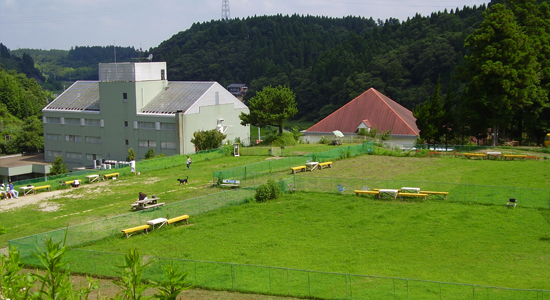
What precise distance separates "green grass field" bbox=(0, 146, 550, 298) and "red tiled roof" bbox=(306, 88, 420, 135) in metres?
26.1

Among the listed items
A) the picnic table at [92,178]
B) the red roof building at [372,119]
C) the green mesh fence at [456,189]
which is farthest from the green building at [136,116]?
the green mesh fence at [456,189]

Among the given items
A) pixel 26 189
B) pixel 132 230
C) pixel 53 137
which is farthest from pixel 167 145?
pixel 132 230

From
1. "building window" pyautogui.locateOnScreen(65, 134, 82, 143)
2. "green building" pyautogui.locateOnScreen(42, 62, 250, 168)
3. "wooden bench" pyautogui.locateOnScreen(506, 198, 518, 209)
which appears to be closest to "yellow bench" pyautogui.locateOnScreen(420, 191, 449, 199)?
"wooden bench" pyautogui.locateOnScreen(506, 198, 518, 209)

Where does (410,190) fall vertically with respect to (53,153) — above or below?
above

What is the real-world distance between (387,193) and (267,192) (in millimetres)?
6855

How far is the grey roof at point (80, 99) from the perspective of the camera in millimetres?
77438

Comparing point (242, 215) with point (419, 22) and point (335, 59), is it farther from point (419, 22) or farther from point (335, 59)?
point (419, 22)

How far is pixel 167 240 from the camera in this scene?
86.9 ft

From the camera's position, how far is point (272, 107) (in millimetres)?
58438

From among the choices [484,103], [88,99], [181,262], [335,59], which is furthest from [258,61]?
[181,262]

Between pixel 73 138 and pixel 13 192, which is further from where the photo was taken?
pixel 73 138

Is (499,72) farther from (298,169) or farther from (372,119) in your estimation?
(372,119)

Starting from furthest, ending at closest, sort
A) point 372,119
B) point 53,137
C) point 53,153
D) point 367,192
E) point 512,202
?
point 53,153
point 53,137
point 372,119
point 367,192
point 512,202

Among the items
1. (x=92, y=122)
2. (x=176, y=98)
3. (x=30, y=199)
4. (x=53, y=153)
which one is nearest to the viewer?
(x=30, y=199)
